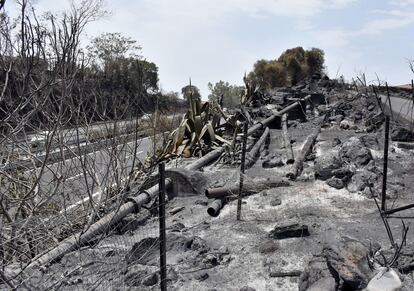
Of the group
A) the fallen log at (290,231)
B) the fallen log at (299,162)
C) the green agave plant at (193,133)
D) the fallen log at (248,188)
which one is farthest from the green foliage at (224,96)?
the fallen log at (290,231)

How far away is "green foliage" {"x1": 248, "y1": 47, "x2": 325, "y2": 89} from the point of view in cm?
5022

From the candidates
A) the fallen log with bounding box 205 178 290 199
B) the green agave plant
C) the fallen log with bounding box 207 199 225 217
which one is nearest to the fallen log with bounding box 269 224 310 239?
the fallen log with bounding box 207 199 225 217

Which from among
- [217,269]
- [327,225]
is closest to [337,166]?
[327,225]

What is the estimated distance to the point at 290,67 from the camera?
2039 inches

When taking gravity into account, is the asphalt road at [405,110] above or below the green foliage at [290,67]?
below

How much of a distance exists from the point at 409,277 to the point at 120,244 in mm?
2966

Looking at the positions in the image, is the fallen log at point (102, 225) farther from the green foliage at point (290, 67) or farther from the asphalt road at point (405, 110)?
the green foliage at point (290, 67)

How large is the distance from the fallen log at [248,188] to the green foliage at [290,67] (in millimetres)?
41242

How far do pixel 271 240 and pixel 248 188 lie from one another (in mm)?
2170

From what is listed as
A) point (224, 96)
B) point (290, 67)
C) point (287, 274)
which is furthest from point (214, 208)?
point (290, 67)

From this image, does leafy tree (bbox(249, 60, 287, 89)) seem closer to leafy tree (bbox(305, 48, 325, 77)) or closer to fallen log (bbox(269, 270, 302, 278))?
leafy tree (bbox(305, 48, 325, 77))

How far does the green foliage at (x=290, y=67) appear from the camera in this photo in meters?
50.2

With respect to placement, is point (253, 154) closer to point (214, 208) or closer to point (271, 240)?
point (214, 208)

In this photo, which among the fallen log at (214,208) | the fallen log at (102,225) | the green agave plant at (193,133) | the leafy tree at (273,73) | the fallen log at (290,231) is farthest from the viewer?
the leafy tree at (273,73)
